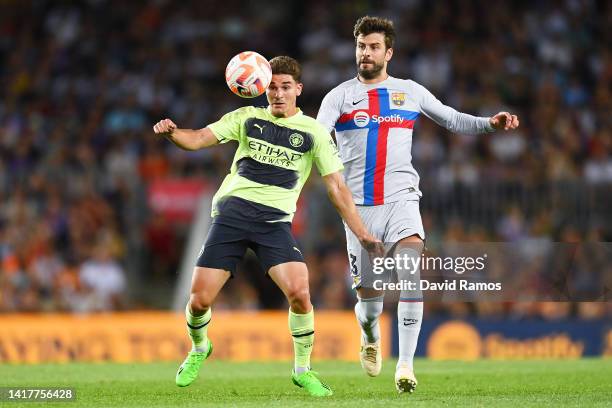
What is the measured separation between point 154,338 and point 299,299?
23.7ft

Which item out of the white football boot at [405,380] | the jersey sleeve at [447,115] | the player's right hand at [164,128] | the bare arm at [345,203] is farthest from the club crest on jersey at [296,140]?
the white football boot at [405,380]

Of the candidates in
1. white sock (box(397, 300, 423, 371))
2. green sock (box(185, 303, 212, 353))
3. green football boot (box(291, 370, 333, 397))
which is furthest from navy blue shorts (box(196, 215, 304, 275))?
white sock (box(397, 300, 423, 371))

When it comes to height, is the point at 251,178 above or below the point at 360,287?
above

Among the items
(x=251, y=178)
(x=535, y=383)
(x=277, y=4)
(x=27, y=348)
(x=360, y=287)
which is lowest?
(x=27, y=348)

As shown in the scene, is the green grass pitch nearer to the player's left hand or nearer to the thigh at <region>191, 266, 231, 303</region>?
the thigh at <region>191, 266, 231, 303</region>

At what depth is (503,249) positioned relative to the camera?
1337 centimetres

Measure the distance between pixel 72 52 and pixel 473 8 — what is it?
25.6 feet

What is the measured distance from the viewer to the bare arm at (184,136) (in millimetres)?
8852

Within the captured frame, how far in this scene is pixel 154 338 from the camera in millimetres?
16297

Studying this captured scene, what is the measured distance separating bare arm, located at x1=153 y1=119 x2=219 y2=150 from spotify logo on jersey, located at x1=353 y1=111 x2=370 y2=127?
4.80 ft

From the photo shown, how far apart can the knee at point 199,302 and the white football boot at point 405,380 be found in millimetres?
1602

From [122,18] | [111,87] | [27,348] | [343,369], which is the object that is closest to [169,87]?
[111,87]

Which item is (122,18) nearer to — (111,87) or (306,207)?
(111,87)

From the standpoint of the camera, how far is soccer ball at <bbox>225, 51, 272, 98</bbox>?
9.23m
